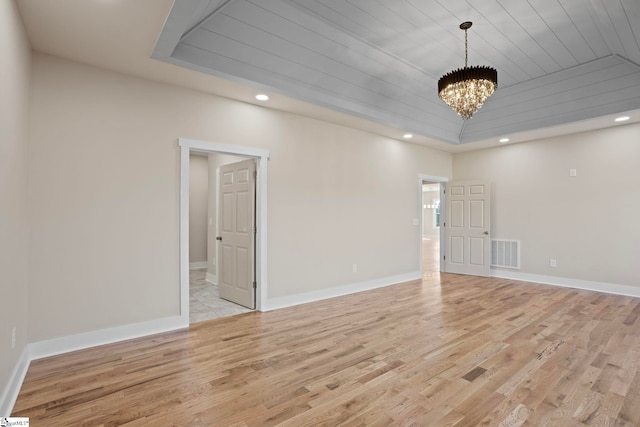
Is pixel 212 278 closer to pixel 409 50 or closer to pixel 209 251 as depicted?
pixel 209 251

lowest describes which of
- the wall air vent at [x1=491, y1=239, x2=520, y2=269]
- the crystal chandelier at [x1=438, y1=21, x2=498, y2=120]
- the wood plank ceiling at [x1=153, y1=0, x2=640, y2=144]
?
the wall air vent at [x1=491, y1=239, x2=520, y2=269]

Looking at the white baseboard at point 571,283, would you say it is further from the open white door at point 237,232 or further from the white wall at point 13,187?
the white wall at point 13,187

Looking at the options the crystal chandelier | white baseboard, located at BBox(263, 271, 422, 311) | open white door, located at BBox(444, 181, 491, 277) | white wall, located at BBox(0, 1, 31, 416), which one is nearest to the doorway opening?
white baseboard, located at BBox(263, 271, 422, 311)

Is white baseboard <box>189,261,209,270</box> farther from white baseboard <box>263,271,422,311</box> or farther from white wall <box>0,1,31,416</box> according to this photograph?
white wall <box>0,1,31,416</box>

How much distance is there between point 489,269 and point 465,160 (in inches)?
96.0

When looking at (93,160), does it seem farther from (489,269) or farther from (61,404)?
(489,269)

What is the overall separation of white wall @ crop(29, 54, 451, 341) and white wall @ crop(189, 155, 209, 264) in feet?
13.6

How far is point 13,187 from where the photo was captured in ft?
7.55

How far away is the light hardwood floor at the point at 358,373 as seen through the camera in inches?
80.3

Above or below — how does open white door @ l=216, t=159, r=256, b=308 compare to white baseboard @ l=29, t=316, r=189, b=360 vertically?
above

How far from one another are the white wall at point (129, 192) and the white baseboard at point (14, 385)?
0.27m

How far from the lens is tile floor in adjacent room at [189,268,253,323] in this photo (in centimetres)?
410

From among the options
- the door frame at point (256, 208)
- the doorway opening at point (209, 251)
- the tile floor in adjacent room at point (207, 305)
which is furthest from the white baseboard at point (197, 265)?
the door frame at point (256, 208)

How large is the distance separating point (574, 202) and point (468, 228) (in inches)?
72.9
